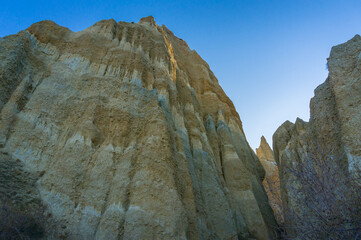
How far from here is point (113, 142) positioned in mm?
10859

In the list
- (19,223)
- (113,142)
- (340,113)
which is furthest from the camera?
(113,142)

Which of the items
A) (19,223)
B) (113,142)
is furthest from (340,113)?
(19,223)

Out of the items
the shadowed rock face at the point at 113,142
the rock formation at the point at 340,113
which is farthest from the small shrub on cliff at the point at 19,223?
the rock formation at the point at 340,113

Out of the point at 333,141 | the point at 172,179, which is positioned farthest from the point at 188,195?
the point at 333,141

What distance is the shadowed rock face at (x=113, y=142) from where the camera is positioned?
8609mm

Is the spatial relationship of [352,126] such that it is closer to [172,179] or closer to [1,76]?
[172,179]

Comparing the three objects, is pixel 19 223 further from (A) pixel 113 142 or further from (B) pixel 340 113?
(B) pixel 340 113

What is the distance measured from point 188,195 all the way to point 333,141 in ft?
22.3

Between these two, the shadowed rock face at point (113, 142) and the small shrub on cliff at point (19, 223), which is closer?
the small shrub on cliff at point (19, 223)

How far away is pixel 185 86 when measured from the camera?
66.4 feet

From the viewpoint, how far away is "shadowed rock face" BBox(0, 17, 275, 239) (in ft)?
28.2

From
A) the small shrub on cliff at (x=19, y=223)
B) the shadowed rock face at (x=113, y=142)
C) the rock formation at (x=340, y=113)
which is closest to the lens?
the small shrub on cliff at (x=19, y=223)

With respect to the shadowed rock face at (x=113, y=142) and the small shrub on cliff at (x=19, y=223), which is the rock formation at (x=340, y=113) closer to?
the shadowed rock face at (x=113, y=142)

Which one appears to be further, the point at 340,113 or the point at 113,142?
the point at 113,142
